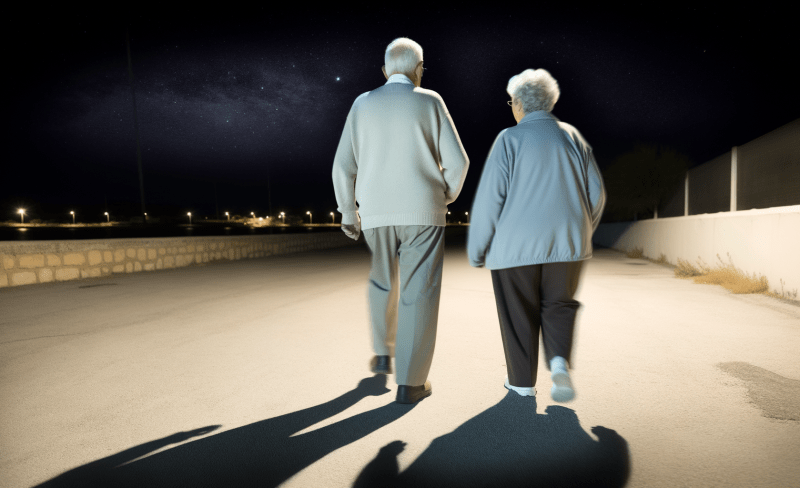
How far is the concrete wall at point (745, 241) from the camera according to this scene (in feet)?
16.9

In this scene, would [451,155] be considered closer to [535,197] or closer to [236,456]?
[535,197]

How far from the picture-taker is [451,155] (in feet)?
7.58

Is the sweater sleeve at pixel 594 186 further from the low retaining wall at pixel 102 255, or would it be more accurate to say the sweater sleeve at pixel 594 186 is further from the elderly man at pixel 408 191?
the low retaining wall at pixel 102 255

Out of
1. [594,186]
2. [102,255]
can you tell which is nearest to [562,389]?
[594,186]

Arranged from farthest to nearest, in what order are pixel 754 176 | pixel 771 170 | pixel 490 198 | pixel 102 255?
1. pixel 102 255
2. pixel 754 176
3. pixel 771 170
4. pixel 490 198

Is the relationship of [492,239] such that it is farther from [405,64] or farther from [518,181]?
[405,64]

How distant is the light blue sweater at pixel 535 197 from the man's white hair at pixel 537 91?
76 mm

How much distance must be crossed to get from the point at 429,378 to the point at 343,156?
150 centimetres

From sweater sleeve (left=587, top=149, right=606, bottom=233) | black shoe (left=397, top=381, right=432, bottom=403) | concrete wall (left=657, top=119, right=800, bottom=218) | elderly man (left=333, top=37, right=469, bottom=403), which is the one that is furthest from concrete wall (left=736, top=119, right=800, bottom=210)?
black shoe (left=397, top=381, right=432, bottom=403)

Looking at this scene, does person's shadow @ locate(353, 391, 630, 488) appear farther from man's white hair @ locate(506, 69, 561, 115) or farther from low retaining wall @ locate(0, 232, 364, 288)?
low retaining wall @ locate(0, 232, 364, 288)

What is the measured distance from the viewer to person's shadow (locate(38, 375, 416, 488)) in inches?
64.2

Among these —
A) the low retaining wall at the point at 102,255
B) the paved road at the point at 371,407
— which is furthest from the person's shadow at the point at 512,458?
the low retaining wall at the point at 102,255

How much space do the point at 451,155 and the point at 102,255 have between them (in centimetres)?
867

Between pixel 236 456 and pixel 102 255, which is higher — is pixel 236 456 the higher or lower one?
the lower one
